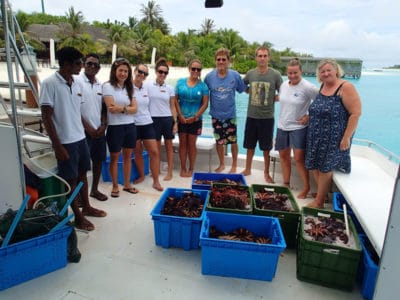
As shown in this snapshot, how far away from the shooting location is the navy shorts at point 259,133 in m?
3.77

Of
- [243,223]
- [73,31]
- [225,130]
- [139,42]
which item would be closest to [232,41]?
[139,42]

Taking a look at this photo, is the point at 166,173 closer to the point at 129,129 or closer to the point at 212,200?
the point at 129,129

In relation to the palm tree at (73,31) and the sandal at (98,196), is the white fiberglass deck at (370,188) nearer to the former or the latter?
the sandal at (98,196)

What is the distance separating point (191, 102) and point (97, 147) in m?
1.35

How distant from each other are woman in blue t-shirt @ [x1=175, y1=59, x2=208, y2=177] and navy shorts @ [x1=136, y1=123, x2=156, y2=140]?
483 mm

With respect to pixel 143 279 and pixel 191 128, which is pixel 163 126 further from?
pixel 143 279

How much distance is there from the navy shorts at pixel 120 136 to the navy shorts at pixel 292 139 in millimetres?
1643

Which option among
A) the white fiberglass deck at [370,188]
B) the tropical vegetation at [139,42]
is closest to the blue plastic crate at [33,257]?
the white fiberglass deck at [370,188]

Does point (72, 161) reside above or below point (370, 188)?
above

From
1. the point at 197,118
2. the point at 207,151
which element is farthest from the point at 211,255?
the point at 207,151

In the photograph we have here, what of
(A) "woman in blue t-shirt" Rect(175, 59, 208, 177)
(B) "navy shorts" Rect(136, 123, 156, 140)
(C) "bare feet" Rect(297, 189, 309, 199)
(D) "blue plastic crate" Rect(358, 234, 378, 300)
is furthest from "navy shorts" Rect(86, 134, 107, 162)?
(D) "blue plastic crate" Rect(358, 234, 378, 300)

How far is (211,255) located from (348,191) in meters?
1.36

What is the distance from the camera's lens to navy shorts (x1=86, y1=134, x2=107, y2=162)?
2.88 metres

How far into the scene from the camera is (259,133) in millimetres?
3822
